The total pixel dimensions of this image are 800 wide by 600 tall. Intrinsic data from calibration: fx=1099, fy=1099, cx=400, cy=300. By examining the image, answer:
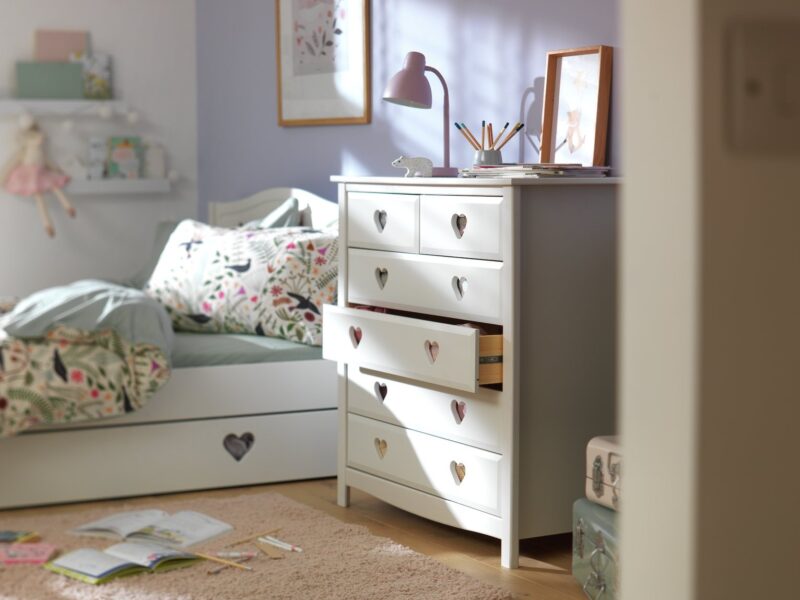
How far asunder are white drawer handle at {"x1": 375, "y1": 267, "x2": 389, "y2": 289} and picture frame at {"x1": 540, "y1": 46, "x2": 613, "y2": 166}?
498 mm

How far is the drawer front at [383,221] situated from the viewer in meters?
2.62

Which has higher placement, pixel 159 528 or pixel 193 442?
pixel 193 442

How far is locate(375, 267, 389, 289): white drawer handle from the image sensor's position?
272 cm

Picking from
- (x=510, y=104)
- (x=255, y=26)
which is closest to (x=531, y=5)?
(x=510, y=104)

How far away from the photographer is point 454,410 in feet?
8.33

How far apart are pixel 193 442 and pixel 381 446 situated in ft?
1.96

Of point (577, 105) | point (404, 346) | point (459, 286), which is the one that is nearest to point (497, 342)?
point (459, 286)

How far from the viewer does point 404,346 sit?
258 centimetres

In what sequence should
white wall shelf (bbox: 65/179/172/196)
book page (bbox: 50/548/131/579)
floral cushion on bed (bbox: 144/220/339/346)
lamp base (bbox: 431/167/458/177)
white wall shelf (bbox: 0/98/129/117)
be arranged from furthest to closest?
white wall shelf (bbox: 65/179/172/196) → white wall shelf (bbox: 0/98/129/117) → floral cushion on bed (bbox: 144/220/339/346) → lamp base (bbox: 431/167/458/177) → book page (bbox: 50/548/131/579)

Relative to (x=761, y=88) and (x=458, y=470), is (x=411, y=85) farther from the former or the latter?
(x=761, y=88)

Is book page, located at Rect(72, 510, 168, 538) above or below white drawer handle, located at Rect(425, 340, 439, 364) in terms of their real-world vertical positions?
below

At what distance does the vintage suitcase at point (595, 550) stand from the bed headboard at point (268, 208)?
1601 mm

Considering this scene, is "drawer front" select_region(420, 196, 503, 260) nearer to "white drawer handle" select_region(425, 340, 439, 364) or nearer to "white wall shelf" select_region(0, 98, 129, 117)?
"white drawer handle" select_region(425, 340, 439, 364)

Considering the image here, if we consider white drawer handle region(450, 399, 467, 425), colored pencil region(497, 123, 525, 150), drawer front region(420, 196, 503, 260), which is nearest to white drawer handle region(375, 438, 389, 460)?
white drawer handle region(450, 399, 467, 425)
